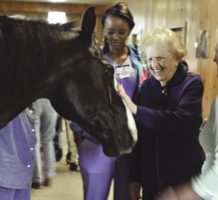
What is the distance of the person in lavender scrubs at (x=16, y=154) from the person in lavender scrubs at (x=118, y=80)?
1.44 feet

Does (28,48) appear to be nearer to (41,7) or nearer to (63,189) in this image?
(63,189)

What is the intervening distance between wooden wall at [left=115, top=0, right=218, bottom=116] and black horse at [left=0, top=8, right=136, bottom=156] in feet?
8.04

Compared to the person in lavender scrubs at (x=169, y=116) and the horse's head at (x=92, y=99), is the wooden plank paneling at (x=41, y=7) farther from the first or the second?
the horse's head at (x=92, y=99)

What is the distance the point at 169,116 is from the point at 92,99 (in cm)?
45

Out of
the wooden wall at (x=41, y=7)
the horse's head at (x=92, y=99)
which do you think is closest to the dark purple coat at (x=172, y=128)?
the horse's head at (x=92, y=99)

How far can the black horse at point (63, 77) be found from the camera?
98cm

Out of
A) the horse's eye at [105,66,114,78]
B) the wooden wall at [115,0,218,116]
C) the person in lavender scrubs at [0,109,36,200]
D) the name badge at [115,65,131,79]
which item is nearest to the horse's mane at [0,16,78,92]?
the horse's eye at [105,66,114,78]

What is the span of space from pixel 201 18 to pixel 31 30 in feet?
11.5

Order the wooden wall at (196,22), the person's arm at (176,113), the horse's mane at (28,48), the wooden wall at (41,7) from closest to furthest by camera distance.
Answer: the horse's mane at (28,48) → the person's arm at (176,113) → the wooden wall at (196,22) → the wooden wall at (41,7)

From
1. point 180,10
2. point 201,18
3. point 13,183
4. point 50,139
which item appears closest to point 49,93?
point 13,183

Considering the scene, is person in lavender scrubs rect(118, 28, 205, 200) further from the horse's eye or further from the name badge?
the horse's eye

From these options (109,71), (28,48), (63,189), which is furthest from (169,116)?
(63,189)

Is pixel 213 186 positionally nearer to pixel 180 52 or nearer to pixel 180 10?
pixel 180 52

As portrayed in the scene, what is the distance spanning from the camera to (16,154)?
3.99 ft
